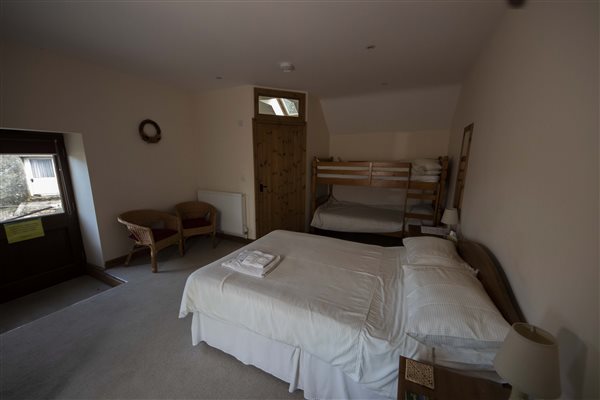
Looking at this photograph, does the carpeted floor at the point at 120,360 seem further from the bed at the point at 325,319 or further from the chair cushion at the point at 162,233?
the chair cushion at the point at 162,233

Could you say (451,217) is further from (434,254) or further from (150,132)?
(150,132)

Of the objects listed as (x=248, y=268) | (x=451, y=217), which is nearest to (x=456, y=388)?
(x=248, y=268)

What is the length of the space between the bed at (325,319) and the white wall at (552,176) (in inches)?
8.5

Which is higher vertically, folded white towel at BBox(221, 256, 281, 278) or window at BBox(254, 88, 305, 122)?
window at BBox(254, 88, 305, 122)

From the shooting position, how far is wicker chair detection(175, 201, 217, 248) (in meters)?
3.39

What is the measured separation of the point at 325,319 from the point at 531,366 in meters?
0.82

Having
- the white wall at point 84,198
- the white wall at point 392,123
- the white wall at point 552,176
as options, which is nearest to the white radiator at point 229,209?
the white wall at point 84,198

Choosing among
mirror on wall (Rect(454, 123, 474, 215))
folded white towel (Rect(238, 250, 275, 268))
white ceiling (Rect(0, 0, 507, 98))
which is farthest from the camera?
mirror on wall (Rect(454, 123, 474, 215))

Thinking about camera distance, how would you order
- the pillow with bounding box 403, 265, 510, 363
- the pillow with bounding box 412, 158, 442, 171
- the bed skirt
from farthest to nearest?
the pillow with bounding box 412, 158, 442, 171
the bed skirt
the pillow with bounding box 403, 265, 510, 363

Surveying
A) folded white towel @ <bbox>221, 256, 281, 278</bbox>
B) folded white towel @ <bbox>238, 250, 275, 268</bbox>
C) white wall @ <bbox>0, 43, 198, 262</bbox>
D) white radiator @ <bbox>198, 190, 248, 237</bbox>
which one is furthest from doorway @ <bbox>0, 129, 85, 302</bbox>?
folded white towel @ <bbox>238, 250, 275, 268</bbox>

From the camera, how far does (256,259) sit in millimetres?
1777

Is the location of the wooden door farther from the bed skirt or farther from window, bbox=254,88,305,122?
the bed skirt

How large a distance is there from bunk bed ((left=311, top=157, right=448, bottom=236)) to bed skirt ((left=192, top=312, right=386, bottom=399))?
2.48 metres

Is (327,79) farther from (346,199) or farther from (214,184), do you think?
(214,184)
